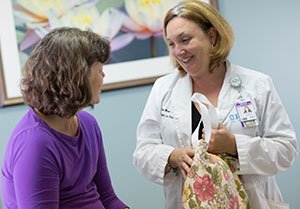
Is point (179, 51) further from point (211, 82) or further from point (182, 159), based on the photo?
point (182, 159)

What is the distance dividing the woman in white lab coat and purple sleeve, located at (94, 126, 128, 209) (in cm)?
25

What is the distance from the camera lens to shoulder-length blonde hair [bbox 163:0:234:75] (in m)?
1.62

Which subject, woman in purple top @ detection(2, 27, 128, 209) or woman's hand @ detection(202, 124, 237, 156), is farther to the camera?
woman's hand @ detection(202, 124, 237, 156)

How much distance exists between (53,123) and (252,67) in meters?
1.67

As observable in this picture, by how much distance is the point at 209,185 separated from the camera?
139 centimetres

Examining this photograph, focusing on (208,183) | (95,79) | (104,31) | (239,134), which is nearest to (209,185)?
(208,183)

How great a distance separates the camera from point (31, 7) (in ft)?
7.17

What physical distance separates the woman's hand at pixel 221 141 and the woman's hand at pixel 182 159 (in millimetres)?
69

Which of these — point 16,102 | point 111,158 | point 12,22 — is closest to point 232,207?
point 111,158

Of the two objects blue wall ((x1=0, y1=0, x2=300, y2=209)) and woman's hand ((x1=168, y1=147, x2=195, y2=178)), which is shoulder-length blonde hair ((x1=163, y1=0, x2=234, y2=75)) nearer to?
woman's hand ((x1=168, y1=147, x2=195, y2=178))

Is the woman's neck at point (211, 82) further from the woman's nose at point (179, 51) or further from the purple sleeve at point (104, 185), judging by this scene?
the purple sleeve at point (104, 185)

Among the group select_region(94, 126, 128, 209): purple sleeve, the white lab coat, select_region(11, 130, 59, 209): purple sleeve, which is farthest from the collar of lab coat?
select_region(11, 130, 59, 209): purple sleeve

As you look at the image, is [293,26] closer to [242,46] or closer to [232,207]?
[242,46]

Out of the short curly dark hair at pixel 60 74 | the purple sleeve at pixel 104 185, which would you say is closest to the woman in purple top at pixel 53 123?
the short curly dark hair at pixel 60 74
